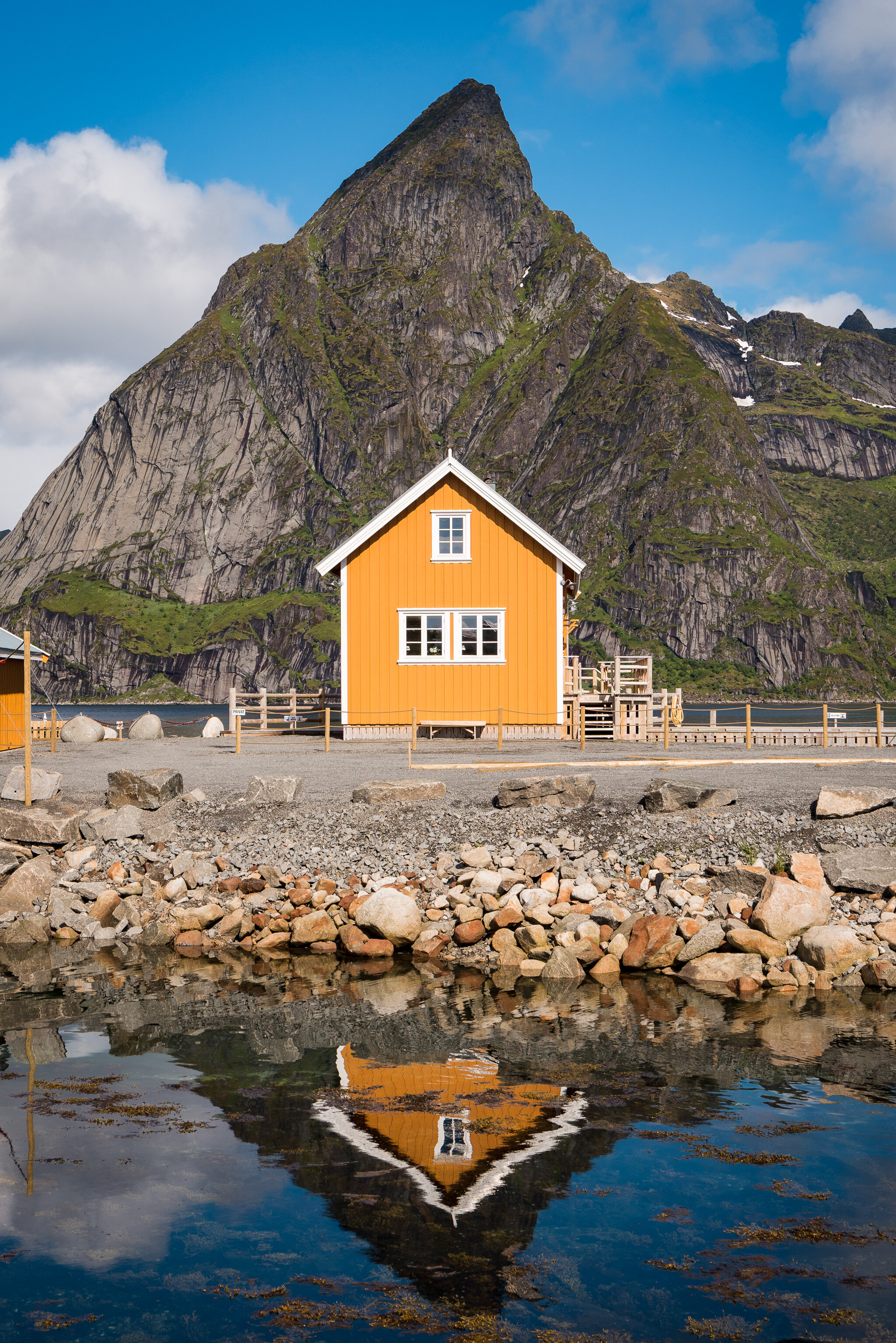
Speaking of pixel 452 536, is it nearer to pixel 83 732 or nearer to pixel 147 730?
pixel 147 730

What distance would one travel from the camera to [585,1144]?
722 centimetres

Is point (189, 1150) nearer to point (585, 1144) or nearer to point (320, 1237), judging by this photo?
point (320, 1237)

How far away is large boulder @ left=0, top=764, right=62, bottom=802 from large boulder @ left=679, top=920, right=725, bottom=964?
11767 mm

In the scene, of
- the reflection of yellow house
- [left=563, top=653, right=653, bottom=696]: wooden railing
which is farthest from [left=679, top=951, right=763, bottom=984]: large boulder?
[left=563, top=653, right=653, bottom=696]: wooden railing

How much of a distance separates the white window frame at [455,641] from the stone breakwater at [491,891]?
15315 mm

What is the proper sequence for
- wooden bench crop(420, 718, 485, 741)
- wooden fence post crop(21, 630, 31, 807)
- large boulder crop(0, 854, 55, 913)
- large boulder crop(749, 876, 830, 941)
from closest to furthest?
large boulder crop(749, 876, 830, 941), large boulder crop(0, 854, 55, 913), wooden fence post crop(21, 630, 31, 807), wooden bench crop(420, 718, 485, 741)

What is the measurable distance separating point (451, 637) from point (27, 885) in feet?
62.3

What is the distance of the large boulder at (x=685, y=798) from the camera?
16.1 metres

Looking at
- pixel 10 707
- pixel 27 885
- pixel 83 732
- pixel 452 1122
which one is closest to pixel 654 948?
pixel 452 1122

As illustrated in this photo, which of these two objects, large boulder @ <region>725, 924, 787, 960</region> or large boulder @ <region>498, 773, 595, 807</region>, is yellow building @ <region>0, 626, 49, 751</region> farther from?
large boulder @ <region>725, 924, 787, 960</region>

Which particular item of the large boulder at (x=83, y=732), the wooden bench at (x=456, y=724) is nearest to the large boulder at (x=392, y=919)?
the wooden bench at (x=456, y=724)

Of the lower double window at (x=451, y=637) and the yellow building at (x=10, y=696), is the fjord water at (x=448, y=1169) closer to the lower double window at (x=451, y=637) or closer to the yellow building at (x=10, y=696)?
the lower double window at (x=451, y=637)

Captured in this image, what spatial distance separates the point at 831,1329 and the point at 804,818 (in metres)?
11.1

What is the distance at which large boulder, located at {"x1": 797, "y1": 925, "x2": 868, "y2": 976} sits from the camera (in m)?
11.8
